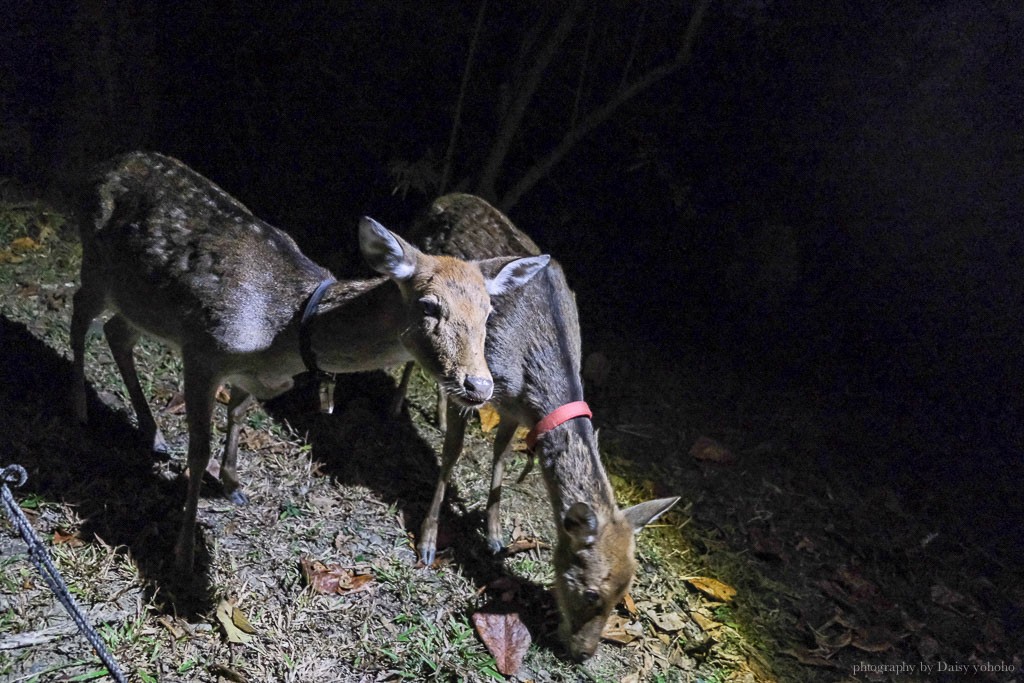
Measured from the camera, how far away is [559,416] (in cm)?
365

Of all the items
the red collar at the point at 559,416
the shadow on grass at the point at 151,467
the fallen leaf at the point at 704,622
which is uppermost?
the red collar at the point at 559,416

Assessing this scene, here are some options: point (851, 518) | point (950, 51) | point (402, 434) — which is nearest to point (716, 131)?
point (950, 51)

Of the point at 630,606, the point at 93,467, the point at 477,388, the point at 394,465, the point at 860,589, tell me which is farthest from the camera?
the point at 860,589

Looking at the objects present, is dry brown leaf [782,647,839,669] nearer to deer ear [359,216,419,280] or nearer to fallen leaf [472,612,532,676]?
fallen leaf [472,612,532,676]

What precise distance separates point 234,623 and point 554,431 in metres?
1.69

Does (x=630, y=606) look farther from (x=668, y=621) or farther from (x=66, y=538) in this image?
(x=66, y=538)

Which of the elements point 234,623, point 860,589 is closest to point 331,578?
point 234,623

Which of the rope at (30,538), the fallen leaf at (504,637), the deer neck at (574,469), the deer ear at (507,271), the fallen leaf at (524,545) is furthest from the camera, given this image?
the fallen leaf at (524,545)

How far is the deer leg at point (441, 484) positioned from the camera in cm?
387

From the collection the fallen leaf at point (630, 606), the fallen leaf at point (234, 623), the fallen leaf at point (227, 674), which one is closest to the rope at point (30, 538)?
the fallen leaf at point (227, 674)

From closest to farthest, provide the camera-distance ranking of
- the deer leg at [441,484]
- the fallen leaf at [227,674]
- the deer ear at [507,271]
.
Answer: the fallen leaf at [227,674], the deer ear at [507,271], the deer leg at [441,484]

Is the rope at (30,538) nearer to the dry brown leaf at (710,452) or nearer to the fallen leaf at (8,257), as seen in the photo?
the fallen leaf at (8,257)

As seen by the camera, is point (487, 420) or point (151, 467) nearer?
point (151, 467)

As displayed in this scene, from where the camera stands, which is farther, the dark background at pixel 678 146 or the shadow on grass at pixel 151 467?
the dark background at pixel 678 146
